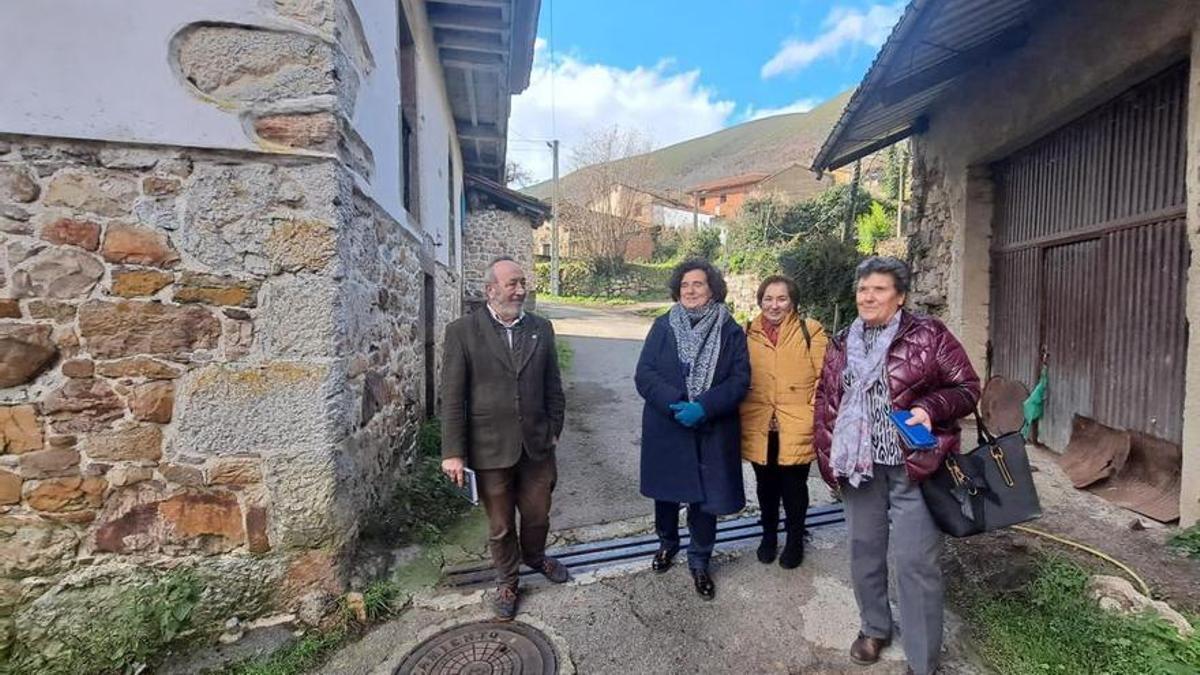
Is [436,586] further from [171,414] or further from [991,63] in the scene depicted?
[991,63]

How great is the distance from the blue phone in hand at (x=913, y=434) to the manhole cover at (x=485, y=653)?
5.77ft

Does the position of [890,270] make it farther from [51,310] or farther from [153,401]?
[51,310]

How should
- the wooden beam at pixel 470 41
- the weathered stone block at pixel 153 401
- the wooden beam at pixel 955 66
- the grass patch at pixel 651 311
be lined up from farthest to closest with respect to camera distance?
the grass patch at pixel 651 311 → the wooden beam at pixel 470 41 → the wooden beam at pixel 955 66 → the weathered stone block at pixel 153 401

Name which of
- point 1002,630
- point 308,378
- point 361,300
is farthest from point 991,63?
point 308,378

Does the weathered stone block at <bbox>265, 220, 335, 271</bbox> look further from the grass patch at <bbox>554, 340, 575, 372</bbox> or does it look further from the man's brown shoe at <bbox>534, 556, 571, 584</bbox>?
the grass patch at <bbox>554, 340, 575, 372</bbox>

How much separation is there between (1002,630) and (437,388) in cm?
538

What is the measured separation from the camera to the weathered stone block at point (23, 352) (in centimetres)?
253

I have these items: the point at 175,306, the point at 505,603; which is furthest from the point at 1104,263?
the point at 175,306

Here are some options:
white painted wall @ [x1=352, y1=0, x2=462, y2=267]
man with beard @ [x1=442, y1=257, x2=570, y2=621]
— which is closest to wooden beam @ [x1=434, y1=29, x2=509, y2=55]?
white painted wall @ [x1=352, y1=0, x2=462, y2=267]

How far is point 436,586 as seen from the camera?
3.17m

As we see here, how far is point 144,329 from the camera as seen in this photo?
8.71ft

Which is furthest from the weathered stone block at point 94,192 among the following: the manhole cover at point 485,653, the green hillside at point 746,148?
the green hillside at point 746,148

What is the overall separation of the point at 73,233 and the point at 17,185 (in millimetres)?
273

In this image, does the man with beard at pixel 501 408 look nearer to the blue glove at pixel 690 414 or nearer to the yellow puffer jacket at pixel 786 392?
the blue glove at pixel 690 414
